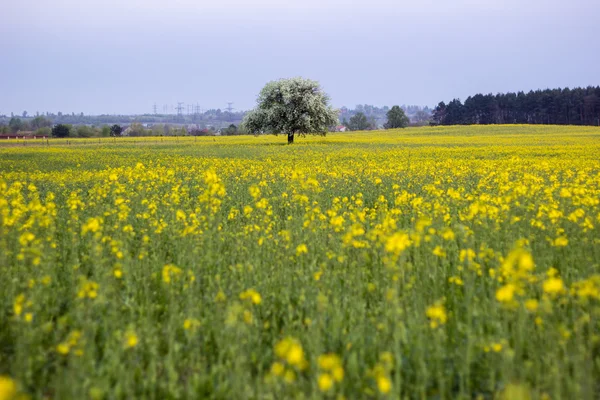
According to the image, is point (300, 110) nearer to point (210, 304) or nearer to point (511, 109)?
point (210, 304)

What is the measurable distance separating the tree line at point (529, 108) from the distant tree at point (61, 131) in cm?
7740

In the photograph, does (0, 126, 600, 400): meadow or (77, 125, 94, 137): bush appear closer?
(0, 126, 600, 400): meadow

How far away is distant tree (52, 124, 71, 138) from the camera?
276 ft

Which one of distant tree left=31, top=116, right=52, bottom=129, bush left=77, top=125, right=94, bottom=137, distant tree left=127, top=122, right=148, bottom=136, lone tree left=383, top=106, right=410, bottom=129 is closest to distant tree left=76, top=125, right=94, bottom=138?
bush left=77, top=125, right=94, bottom=137

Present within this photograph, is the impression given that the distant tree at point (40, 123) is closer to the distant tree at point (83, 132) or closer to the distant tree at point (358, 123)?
the distant tree at point (83, 132)

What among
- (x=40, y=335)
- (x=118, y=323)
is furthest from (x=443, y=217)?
(x=40, y=335)

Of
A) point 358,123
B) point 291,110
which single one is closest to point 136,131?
point 291,110

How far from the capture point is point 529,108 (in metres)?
108

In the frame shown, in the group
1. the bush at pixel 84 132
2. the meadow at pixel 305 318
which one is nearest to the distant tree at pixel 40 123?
the bush at pixel 84 132

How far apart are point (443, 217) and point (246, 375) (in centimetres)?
527

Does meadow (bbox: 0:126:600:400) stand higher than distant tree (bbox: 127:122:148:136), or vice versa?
distant tree (bbox: 127:122:148:136)

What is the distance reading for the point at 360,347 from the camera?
4434mm

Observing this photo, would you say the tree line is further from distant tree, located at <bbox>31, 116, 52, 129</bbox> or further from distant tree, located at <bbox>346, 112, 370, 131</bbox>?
distant tree, located at <bbox>31, 116, 52, 129</bbox>

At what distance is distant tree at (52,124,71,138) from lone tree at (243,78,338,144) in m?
48.5
